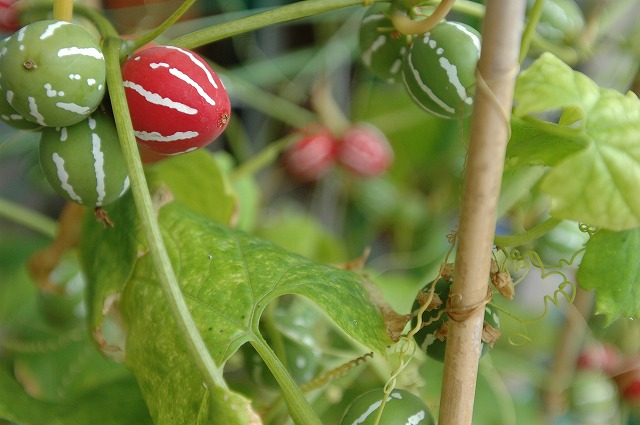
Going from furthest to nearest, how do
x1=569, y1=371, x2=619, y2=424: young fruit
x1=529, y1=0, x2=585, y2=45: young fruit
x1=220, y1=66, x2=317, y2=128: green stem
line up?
x1=220, y1=66, x2=317, y2=128: green stem
x1=569, y1=371, x2=619, y2=424: young fruit
x1=529, y1=0, x2=585, y2=45: young fruit

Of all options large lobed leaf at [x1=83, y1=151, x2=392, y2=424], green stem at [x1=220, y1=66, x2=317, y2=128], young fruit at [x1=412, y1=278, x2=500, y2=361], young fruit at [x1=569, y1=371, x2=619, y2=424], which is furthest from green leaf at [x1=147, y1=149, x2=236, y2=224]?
young fruit at [x1=569, y1=371, x2=619, y2=424]

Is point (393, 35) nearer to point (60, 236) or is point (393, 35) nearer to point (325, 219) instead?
point (60, 236)

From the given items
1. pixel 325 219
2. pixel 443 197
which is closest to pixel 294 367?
pixel 443 197

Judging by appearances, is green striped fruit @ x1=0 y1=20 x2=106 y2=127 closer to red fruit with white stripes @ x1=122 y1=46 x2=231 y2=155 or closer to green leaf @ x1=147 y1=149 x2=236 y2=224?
red fruit with white stripes @ x1=122 y1=46 x2=231 y2=155

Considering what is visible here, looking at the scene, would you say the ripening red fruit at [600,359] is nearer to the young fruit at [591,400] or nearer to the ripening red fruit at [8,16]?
the young fruit at [591,400]

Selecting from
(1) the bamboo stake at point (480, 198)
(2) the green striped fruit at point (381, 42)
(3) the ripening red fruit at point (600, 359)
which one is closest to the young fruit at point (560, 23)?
(2) the green striped fruit at point (381, 42)
